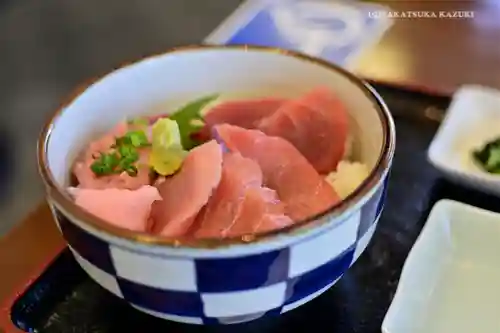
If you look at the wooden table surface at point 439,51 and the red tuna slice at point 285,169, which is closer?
the red tuna slice at point 285,169

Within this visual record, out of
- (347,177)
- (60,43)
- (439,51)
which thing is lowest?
(60,43)

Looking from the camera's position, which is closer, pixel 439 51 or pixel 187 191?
pixel 187 191

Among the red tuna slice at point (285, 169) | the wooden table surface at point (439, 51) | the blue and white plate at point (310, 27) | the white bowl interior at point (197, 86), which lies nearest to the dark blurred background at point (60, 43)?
the blue and white plate at point (310, 27)

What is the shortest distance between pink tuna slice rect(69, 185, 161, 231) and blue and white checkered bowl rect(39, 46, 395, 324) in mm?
24

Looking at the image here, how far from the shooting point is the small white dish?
0.63m

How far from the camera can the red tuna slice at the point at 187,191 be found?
0.58 meters

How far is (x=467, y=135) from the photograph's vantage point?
2.93 ft

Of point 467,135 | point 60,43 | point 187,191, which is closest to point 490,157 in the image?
point 467,135

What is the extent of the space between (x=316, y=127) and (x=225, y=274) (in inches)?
9.2

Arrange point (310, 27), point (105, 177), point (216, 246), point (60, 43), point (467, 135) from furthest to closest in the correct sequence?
point (60, 43), point (310, 27), point (467, 135), point (105, 177), point (216, 246)

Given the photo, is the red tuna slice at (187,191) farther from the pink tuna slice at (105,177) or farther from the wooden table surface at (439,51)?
the wooden table surface at (439,51)

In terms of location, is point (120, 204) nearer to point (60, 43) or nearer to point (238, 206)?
point (238, 206)

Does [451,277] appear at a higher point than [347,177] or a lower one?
lower

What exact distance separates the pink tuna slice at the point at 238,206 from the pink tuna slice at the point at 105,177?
7cm
